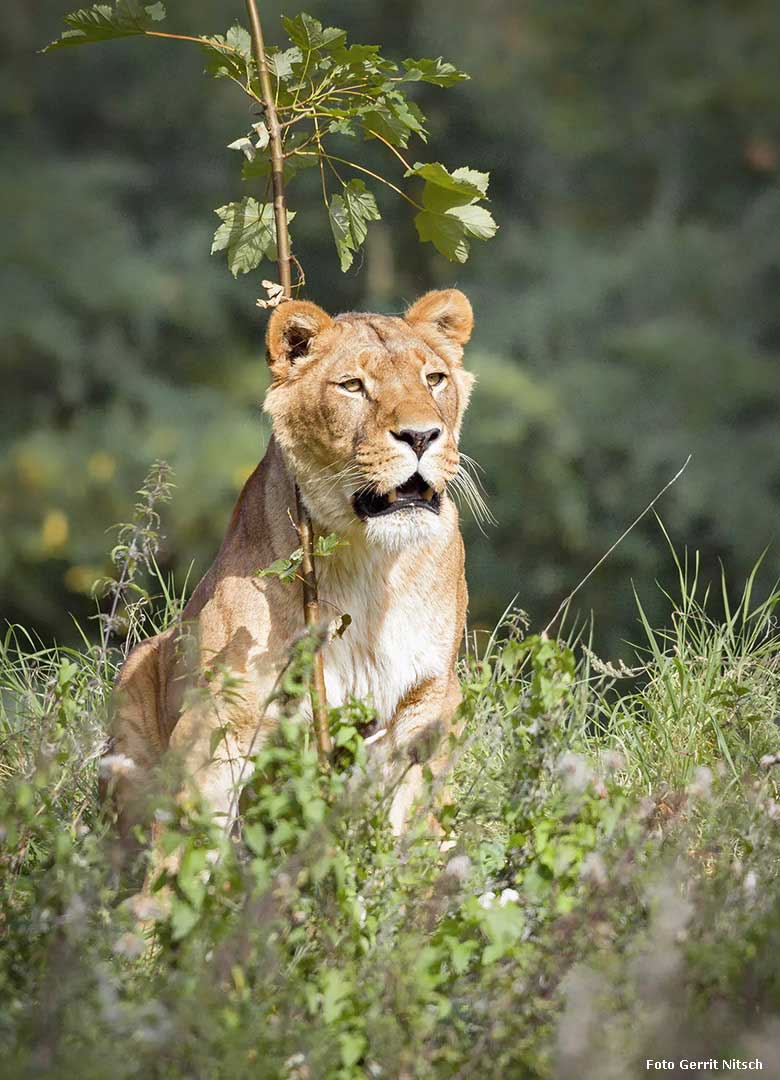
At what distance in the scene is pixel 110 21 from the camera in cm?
291

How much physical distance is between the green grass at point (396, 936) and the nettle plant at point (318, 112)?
0.98 meters

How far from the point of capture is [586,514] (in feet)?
33.9

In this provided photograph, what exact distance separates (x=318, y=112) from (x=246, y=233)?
0.95ft

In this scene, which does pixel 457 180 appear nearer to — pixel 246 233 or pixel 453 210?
pixel 453 210

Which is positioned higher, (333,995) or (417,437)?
(417,437)

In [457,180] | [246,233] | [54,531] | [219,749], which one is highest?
[457,180]

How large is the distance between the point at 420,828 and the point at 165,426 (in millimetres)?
8202

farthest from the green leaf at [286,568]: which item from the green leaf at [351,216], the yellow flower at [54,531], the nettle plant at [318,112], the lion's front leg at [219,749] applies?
the yellow flower at [54,531]

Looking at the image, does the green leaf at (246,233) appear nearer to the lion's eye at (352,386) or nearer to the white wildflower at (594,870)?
the lion's eye at (352,386)

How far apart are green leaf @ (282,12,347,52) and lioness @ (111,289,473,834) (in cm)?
53

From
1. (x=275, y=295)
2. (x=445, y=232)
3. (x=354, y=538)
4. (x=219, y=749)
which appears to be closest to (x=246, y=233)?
(x=275, y=295)

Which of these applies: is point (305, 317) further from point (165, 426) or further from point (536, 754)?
point (165, 426)

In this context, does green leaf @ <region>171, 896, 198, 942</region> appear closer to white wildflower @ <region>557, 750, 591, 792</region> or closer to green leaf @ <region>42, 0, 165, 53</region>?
white wildflower @ <region>557, 750, 591, 792</region>

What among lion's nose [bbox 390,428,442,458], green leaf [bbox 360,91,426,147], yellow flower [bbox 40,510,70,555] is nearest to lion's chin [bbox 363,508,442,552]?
lion's nose [bbox 390,428,442,458]
